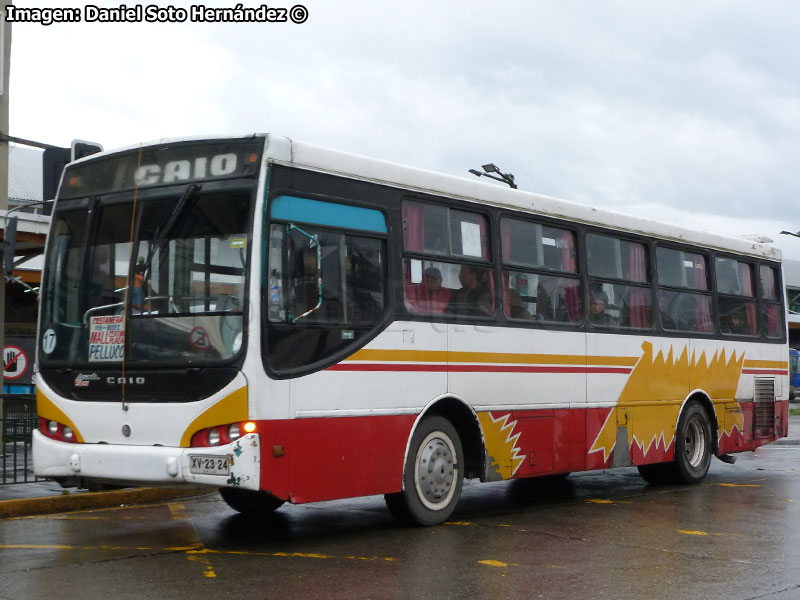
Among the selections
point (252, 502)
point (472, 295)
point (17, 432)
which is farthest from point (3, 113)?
point (472, 295)

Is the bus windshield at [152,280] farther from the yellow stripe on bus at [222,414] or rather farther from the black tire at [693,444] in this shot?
the black tire at [693,444]

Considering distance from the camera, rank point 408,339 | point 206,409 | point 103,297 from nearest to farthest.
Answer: point 206,409 → point 103,297 → point 408,339

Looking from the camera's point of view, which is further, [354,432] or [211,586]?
[354,432]

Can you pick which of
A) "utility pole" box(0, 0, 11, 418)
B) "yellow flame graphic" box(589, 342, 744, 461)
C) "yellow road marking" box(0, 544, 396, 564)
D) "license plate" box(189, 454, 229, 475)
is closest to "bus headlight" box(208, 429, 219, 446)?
"license plate" box(189, 454, 229, 475)

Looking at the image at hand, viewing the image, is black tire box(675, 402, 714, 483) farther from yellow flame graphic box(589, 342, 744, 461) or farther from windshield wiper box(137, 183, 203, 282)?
windshield wiper box(137, 183, 203, 282)

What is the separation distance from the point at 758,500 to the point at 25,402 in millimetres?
8957

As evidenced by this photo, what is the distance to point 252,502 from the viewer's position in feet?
34.8

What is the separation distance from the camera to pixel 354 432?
29.5 feet

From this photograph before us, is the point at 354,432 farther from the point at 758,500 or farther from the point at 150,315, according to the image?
the point at 758,500

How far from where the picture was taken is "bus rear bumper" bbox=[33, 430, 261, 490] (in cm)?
808

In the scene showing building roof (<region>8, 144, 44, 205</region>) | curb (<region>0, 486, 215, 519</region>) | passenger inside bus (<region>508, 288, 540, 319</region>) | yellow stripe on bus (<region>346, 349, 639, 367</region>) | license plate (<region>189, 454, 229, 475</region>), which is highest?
building roof (<region>8, 144, 44, 205</region>)

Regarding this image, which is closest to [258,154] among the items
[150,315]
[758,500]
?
[150,315]

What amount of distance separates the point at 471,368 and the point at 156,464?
127 inches

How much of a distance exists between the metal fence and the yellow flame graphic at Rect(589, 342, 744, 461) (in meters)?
6.69
